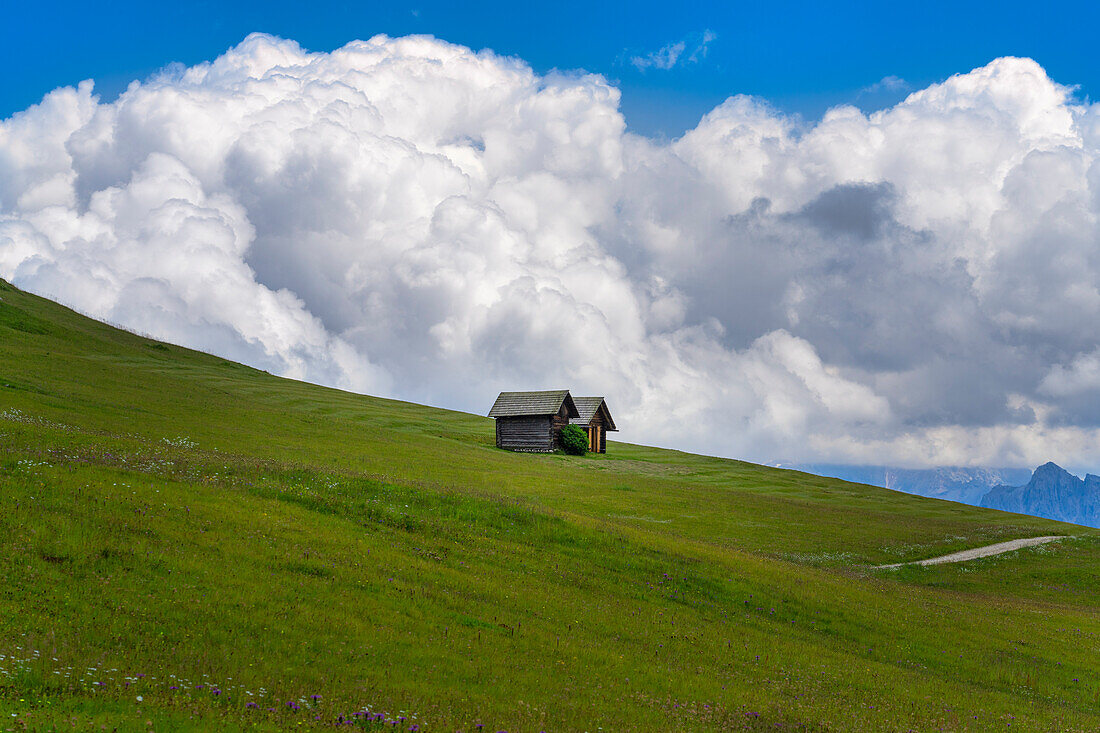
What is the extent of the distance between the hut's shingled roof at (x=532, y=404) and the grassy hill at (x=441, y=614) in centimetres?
5375

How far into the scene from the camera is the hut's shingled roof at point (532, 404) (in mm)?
108250

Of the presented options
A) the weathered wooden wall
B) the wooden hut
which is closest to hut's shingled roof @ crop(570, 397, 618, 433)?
the wooden hut

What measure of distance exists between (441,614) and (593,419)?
96526 mm

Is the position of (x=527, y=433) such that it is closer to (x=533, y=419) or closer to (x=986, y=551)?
(x=533, y=419)

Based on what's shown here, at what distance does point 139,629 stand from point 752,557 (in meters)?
35.1

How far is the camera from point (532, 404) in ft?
360

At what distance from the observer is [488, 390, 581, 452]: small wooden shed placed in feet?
353

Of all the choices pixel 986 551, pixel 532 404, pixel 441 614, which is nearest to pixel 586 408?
pixel 532 404

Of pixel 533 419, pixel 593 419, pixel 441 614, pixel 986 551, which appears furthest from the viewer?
pixel 593 419

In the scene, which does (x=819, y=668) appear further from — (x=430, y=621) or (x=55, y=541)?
(x=55, y=541)

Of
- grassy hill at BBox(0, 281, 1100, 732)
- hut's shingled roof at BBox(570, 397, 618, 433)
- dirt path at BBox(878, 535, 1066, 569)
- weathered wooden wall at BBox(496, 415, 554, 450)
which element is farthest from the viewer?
hut's shingled roof at BBox(570, 397, 618, 433)

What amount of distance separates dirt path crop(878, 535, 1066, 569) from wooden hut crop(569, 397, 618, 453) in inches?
2386

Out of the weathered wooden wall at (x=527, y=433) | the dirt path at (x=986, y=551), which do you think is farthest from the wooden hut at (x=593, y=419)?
the dirt path at (x=986, y=551)

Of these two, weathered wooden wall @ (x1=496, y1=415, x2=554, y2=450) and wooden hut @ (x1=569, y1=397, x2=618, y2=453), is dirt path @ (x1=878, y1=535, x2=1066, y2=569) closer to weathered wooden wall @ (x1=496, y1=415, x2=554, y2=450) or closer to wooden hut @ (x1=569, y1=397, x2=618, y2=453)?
weathered wooden wall @ (x1=496, y1=415, x2=554, y2=450)
